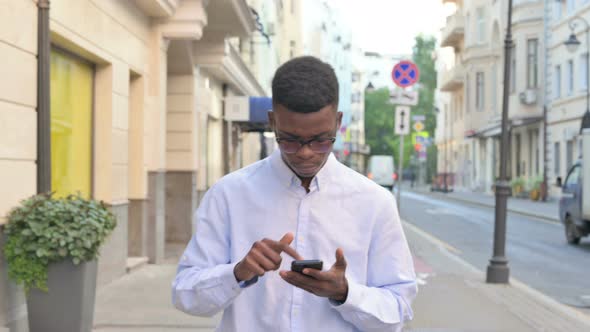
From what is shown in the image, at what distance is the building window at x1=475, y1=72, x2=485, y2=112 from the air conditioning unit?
10.2m

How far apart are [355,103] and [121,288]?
103 meters

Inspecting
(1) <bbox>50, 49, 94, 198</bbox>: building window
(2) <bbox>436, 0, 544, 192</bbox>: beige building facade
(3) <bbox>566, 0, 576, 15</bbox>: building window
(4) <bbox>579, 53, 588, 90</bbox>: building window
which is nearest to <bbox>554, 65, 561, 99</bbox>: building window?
(2) <bbox>436, 0, 544, 192</bbox>: beige building facade

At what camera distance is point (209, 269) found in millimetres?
2150

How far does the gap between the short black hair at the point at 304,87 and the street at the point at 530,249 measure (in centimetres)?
772

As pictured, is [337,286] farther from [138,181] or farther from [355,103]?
[355,103]

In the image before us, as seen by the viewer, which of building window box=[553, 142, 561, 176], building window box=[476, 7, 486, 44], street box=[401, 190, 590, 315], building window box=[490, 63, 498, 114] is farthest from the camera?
building window box=[476, 7, 486, 44]

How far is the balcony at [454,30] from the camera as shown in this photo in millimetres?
55156

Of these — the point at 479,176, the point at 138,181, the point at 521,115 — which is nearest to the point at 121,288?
the point at 138,181

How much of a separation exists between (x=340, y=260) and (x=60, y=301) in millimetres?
4459

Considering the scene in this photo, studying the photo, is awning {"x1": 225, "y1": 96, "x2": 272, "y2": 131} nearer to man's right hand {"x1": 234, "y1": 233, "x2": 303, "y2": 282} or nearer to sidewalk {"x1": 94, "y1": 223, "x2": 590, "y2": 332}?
sidewalk {"x1": 94, "y1": 223, "x2": 590, "y2": 332}

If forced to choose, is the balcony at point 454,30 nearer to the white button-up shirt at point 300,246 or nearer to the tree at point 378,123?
the tree at point 378,123

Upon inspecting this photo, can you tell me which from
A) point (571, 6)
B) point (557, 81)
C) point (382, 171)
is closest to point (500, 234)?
point (571, 6)

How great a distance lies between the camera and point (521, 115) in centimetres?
3962

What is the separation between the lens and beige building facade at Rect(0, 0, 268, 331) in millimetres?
6312
